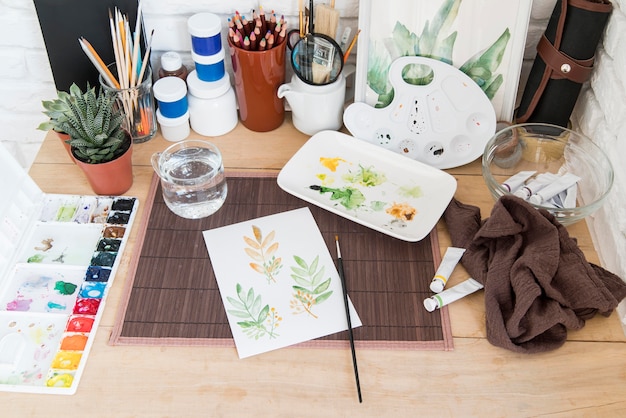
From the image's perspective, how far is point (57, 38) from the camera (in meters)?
1.05

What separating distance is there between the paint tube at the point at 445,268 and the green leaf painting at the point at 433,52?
0.31 meters

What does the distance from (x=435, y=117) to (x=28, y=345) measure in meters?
0.72

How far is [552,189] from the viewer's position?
37.9 inches

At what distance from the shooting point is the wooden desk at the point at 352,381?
769 millimetres

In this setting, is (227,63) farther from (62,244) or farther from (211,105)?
(62,244)

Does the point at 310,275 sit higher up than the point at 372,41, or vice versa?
the point at 372,41

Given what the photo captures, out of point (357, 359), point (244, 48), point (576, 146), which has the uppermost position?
point (244, 48)

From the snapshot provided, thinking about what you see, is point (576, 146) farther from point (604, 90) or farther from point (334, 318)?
point (334, 318)

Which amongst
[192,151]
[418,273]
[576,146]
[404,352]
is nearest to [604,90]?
[576,146]

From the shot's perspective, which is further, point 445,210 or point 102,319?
point 445,210

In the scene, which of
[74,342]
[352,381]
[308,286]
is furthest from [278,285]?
[74,342]

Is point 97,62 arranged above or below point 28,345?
above

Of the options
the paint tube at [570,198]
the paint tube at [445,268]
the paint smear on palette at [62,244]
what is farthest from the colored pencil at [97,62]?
the paint tube at [570,198]

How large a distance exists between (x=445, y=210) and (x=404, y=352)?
0.86 ft
